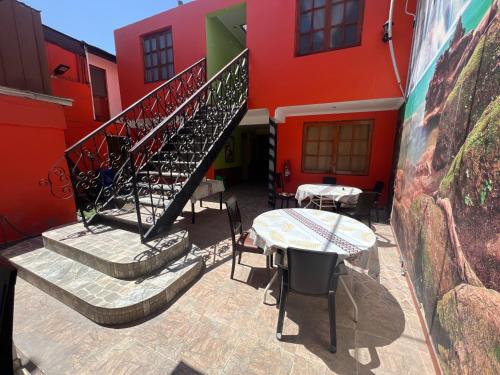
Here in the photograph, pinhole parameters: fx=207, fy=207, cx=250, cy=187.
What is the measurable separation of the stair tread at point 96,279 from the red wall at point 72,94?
5099mm

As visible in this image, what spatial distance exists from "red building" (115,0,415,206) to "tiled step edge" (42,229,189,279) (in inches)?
134

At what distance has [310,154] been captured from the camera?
5852mm

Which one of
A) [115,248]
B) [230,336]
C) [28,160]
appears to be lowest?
[230,336]

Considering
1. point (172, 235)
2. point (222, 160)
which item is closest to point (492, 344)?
point (172, 235)

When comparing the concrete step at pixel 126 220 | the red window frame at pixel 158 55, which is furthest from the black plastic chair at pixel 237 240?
the red window frame at pixel 158 55

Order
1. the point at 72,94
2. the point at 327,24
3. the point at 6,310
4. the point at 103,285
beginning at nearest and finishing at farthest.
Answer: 1. the point at 6,310
2. the point at 103,285
3. the point at 327,24
4. the point at 72,94

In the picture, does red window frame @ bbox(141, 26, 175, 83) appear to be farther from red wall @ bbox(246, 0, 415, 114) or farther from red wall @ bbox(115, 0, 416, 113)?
red wall @ bbox(246, 0, 415, 114)

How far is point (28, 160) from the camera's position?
3.38 m

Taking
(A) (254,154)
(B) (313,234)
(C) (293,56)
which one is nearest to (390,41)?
(C) (293,56)

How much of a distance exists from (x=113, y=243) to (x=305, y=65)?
→ 4.49 meters

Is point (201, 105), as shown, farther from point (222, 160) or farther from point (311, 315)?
point (311, 315)

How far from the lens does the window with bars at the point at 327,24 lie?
12.5 ft

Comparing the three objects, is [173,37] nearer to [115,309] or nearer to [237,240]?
[237,240]

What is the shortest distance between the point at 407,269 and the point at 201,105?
4910mm
